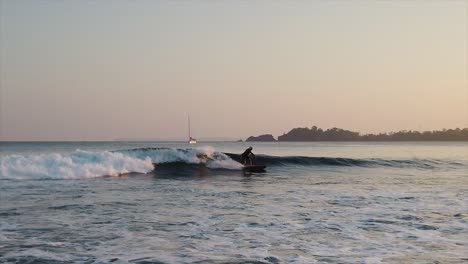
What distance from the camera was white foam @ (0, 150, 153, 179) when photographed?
22.4m

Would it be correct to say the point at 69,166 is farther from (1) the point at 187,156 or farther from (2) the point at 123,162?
(1) the point at 187,156

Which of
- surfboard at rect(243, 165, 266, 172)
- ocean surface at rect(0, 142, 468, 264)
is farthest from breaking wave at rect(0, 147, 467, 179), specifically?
ocean surface at rect(0, 142, 468, 264)

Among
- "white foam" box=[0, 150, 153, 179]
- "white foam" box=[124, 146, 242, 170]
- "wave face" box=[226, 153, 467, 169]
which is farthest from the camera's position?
"wave face" box=[226, 153, 467, 169]

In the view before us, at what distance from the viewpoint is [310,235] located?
→ 28.8 feet

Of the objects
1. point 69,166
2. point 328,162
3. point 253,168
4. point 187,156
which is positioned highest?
point 187,156

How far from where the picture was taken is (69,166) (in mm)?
24156

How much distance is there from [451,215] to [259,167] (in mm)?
17654

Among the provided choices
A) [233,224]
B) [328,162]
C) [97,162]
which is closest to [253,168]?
[97,162]

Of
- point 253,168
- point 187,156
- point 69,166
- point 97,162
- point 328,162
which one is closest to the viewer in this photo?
point 69,166

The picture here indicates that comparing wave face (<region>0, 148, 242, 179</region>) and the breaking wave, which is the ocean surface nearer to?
wave face (<region>0, 148, 242, 179</region>)

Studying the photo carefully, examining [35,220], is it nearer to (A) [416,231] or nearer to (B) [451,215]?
(A) [416,231]

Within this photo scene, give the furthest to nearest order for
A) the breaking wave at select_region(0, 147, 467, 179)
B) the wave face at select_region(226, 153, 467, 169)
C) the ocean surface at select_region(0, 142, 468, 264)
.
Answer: the wave face at select_region(226, 153, 467, 169), the breaking wave at select_region(0, 147, 467, 179), the ocean surface at select_region(0, 142, 468, 264)

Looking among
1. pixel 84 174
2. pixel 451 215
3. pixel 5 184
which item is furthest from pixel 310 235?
pixel 84 174

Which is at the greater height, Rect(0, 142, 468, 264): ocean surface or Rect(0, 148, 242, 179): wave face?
Rect(0, 148, 242, 179): wave face
